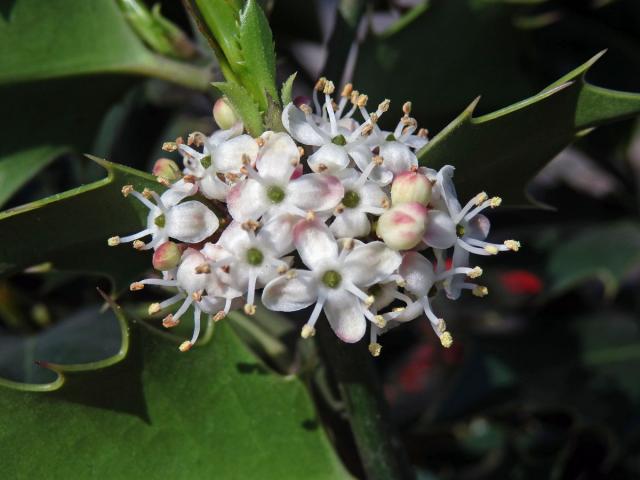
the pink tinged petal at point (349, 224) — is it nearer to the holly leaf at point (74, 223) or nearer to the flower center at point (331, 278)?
the flower center at point (331, 278)

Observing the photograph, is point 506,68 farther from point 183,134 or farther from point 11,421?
point 11,421

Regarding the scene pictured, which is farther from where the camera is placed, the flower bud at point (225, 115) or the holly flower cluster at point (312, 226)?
the flower bud at point (225, 115)

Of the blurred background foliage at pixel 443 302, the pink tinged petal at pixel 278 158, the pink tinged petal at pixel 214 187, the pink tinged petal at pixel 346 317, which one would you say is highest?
the pink tinged petal at pixel 278 158

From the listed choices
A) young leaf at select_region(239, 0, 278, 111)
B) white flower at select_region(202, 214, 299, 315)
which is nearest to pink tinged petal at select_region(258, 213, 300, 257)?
white flower at select_region(202, 214, 299, 315)

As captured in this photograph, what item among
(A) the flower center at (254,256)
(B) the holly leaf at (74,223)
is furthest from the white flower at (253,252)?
(B) the holly leaf at (74,223)

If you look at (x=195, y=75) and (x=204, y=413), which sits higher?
(x=195, y=75)

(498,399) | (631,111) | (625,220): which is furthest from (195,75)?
(625,220)

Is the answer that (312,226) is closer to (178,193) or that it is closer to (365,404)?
(178,193)
